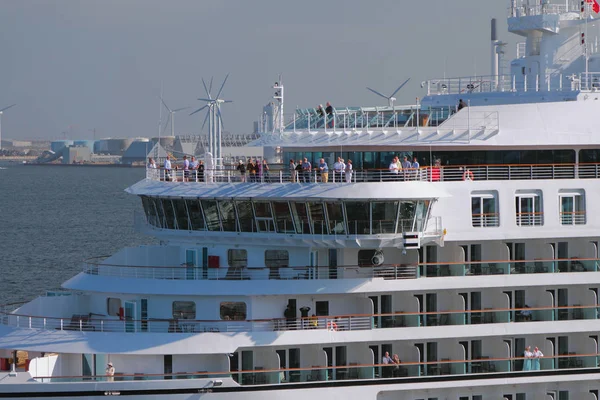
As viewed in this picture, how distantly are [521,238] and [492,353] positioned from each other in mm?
3653

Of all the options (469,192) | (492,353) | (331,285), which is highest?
(469,192)

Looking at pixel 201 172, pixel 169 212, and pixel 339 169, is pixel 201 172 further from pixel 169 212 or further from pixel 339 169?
pixel 339 169

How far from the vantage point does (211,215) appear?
118 feet

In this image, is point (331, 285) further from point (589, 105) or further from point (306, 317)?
point (589, 105)

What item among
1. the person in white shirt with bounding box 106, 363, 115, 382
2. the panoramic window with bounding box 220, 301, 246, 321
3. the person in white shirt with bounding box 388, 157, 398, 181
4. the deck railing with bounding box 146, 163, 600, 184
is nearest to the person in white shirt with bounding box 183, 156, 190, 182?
the deck railing with bounding box 146, 163, 600, 184

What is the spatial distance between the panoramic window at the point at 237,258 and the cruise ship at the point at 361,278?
0.14 ft

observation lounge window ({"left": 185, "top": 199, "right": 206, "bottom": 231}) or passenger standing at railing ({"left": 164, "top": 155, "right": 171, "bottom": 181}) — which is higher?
passenger standing at railing ({"left": 164, "top": 155, "right": 171, "bottom": 181})

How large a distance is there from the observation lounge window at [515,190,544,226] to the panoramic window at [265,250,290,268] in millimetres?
7263

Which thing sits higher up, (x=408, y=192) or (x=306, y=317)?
(x=408, y=192)

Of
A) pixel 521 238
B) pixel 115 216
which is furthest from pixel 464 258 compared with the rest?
pixel 115 216

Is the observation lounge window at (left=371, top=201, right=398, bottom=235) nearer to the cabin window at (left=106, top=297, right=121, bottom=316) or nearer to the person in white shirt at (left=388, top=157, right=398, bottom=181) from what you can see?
the person in white shirt at (left=388, top=157, right=398, bottom=181)

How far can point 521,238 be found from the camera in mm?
36406

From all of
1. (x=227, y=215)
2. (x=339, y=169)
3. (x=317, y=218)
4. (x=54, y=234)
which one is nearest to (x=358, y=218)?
(x=317, y=218)

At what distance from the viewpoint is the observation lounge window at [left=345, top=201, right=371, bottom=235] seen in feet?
112
